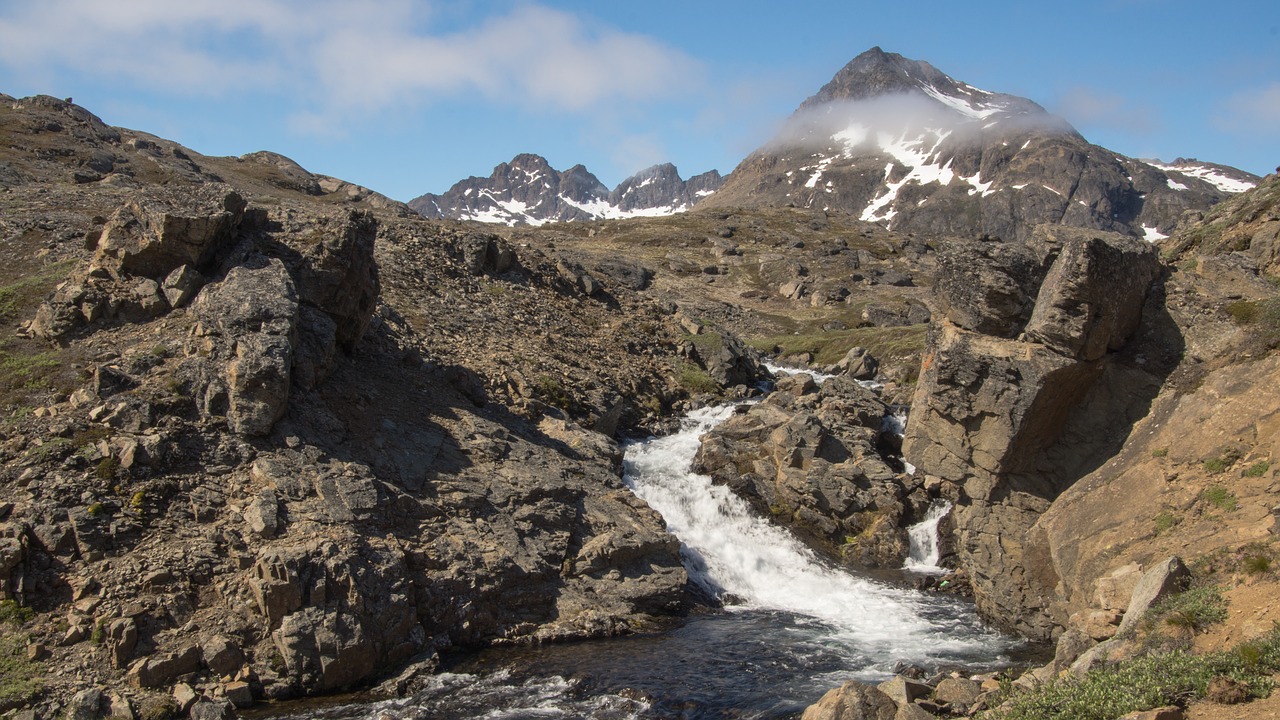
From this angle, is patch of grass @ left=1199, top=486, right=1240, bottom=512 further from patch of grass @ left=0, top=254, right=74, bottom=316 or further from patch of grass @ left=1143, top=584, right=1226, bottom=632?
patch of grass @ left=0, top=254, right=74, bottom=316

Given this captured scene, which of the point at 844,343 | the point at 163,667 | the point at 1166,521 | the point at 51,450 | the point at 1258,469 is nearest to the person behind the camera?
the point at 1258,469

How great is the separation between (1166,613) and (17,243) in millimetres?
36649

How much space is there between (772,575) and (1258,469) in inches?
566

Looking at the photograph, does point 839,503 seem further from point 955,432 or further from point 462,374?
point 462,374

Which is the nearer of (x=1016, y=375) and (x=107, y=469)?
(x=107, y=469)

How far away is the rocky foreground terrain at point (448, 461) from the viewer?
1648 cm

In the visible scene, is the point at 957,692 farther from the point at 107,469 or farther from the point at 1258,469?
the point at 107,469

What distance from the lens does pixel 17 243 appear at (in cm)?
2923

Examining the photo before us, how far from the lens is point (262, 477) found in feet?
65.4

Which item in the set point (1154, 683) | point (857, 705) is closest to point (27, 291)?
point (857, 705)

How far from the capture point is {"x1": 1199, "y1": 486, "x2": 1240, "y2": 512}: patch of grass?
15609 millimetres

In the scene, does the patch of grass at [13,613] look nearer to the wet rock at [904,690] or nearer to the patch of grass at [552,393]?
the wet rock at [904,690]

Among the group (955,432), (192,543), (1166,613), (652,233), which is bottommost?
(192,543)

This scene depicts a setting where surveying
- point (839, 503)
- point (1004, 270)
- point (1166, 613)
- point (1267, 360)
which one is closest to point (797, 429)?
point (839, 503)
